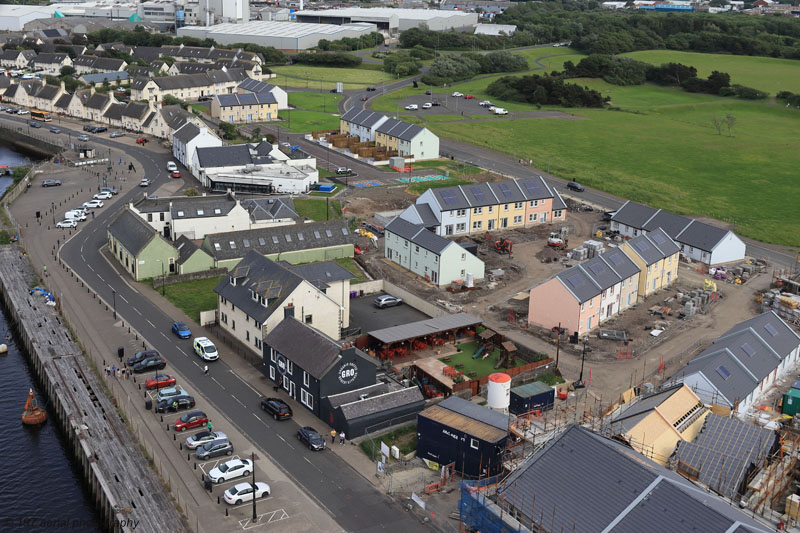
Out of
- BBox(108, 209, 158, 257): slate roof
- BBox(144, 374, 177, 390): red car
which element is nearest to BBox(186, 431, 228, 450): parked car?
BBox(144, 374, 177, 390): red car

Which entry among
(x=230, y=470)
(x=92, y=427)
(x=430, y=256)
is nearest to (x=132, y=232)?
(x=430, y=256)

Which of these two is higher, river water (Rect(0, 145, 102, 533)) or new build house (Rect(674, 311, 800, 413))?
new build house (Rect(674, 311, 800, 413))

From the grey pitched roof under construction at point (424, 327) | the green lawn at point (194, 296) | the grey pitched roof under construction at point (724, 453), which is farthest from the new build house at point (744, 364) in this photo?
the green lawn at point (194, 296)

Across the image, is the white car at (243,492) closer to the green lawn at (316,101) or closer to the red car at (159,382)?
the red car at (159,382)

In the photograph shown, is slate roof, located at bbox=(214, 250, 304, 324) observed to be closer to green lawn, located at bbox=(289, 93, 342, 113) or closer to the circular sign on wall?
the circular sign on wall

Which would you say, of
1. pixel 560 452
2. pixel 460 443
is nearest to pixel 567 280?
pixel 460 443

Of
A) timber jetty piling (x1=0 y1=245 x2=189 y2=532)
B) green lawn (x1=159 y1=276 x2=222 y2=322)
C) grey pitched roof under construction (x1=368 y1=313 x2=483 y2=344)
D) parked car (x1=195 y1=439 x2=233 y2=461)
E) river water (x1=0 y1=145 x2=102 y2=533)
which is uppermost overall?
grey pitched roof under construction (x1=368 y1=313 x2=483 y2=344)
